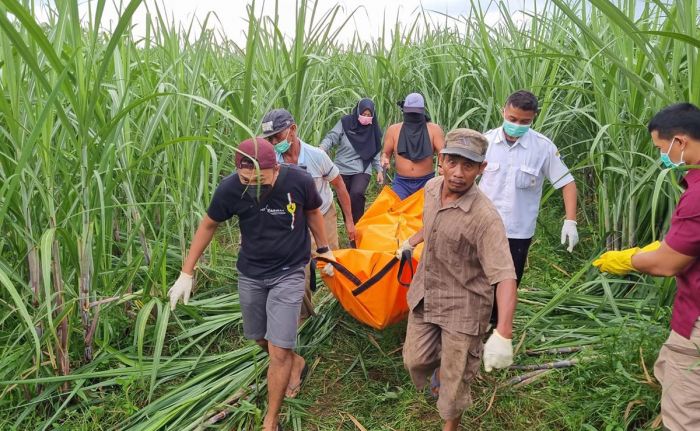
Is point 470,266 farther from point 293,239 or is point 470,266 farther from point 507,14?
point 507,14

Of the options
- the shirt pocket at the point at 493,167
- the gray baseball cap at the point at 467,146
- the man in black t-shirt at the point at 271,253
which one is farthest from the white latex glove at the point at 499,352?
the shirt pocket at the point at 493,167

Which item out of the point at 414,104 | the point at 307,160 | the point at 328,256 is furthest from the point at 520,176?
the point at 414,104

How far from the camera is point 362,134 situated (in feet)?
14.8

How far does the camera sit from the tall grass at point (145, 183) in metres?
1.89

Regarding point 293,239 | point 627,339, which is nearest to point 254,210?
point 293,239

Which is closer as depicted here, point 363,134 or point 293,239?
point 293,239

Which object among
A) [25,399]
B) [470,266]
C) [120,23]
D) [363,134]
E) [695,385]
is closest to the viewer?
[120,23]

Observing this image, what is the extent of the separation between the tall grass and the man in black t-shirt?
0.52 ft

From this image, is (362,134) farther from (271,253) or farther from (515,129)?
(271,253)

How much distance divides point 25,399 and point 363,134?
3.00 metres

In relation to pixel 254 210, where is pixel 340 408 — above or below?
below

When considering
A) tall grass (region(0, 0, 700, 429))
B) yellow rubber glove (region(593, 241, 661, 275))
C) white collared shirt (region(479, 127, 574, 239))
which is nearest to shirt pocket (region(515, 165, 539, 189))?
white collared shirt (region(479, 127, 574, 239))

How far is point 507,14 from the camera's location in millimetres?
3607

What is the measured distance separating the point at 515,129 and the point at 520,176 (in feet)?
0.80
